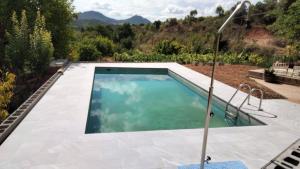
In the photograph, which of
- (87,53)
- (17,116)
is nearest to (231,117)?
(17,116)

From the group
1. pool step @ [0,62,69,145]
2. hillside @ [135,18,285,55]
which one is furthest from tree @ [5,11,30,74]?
hillside @ [135,18,285,55]

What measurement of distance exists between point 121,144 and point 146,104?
13.7 feet

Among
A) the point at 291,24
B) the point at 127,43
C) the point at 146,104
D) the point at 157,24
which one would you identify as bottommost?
the point at 146,104

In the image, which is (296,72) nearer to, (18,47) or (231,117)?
(231,117)

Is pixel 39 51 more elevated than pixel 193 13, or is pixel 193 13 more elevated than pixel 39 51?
pixel 193 13

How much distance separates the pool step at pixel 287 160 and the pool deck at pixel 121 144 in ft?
0.36

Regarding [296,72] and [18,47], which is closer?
[18,47]

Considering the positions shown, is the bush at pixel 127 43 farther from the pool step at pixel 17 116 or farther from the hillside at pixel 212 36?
the pool step at pixel 17 116

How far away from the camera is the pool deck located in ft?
14.1

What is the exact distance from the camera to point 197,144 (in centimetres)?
513

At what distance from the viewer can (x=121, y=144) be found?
4.95 meters

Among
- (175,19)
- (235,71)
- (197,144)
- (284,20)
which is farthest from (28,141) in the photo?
(175,19)

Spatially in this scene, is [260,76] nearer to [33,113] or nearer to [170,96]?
[170,96]

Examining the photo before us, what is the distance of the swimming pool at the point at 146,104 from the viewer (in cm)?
714
